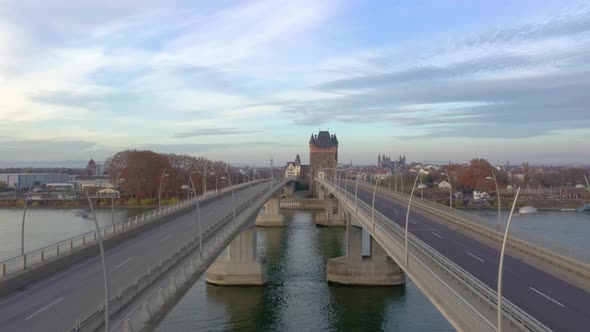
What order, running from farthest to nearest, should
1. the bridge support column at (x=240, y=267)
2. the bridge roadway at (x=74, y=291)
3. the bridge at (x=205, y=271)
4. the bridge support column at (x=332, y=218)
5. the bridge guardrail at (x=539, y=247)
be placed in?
1. the bridge support column at (x=332, y=218)
2. the bridge support column at (x=240, y=267)
3. the bridge guardrail at (x=539, y=247)
4. the bridge roadway at (x=74, y=291)
5. the bridge at (x=205, y=271)

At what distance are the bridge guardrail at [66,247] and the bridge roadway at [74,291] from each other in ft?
3.27

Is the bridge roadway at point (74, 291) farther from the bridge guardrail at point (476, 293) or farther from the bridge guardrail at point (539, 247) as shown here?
the bridge guardrail at point (539, 247)

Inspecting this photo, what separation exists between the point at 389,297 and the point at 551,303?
2498 cm

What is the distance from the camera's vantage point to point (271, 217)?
91062 millimetres

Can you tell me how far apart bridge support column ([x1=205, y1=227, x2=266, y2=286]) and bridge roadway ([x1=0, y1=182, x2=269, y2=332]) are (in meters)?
12.7

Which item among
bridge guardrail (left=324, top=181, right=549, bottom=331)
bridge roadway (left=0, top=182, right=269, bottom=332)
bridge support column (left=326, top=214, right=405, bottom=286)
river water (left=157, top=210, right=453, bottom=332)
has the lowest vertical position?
river water (left=157, top=210, right=453, bottom=332)

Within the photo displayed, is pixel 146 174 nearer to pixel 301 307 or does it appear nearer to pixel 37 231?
pixel 37 231

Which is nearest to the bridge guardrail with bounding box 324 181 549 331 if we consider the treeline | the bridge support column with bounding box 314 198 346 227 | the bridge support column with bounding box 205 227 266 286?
the bridge support column with bounding box 205 227 266 286

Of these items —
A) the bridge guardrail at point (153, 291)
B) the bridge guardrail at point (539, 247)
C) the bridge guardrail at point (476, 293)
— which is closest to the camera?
the bridge guardrail at point (476, 293)

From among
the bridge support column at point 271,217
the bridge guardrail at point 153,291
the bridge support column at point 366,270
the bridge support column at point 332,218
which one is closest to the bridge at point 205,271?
the bridge guardrail at point 153,291

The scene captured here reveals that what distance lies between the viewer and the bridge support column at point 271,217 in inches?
3548

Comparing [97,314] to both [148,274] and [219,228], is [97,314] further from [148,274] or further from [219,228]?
[219,228]

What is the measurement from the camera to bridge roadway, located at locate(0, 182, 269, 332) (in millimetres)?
16888

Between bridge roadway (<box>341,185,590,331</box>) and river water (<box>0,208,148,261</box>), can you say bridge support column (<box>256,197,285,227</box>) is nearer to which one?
river water (<box>0,208,148,261</box>)
